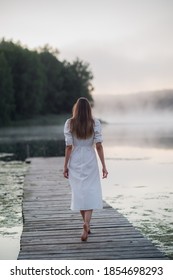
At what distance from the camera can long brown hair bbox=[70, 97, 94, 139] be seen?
5113 mm

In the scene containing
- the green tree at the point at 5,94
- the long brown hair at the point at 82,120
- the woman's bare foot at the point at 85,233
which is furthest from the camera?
the green tree at the point at 5,94

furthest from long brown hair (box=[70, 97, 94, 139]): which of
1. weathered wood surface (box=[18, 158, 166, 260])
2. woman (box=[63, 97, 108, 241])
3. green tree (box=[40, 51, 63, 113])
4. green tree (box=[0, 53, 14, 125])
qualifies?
green tree (box=[40, 51, 63, 113])

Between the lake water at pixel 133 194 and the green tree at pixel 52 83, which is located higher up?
the green tree at pixel 52 83

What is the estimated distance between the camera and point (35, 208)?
743 cm

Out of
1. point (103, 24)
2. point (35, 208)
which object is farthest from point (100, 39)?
point (35, 208)

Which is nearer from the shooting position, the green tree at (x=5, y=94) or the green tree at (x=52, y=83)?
the green tree at (x=5, y=94)

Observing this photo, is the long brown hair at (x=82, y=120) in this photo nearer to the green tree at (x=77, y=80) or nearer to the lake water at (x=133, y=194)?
the lake water at (x=133, y=194)

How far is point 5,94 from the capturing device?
2688 centimetres

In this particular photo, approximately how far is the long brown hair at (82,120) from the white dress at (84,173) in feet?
0.21

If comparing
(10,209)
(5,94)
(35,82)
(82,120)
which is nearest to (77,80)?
(35,82)

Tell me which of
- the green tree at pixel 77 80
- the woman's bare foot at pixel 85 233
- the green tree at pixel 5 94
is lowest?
the woman's bare foot at pixel 85 233

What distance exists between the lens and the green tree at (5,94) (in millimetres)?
24719

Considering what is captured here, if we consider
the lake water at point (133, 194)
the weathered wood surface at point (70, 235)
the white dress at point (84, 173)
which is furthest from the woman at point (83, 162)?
the lake water at point (133, 194)

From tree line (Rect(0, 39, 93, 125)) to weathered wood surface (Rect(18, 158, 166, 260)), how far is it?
1728cm
